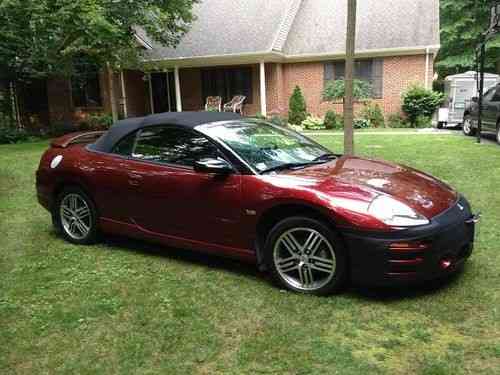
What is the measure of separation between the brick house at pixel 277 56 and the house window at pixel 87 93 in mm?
45

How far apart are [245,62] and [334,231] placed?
55.1 ft

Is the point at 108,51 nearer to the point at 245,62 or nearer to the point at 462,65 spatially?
the point at 245,62

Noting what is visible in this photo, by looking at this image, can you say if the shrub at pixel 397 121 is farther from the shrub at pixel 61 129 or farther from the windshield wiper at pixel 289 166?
the windshield wiper at pixel 289 166

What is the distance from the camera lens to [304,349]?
3170 millimetres

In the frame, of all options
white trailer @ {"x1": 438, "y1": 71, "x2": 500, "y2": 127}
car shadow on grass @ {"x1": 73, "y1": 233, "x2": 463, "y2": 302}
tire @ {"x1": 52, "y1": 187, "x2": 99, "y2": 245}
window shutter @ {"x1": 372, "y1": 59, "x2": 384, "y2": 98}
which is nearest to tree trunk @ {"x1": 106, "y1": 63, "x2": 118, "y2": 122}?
window shutter @ {"x1": 372, "y1": 59, "x2": 384, "y2": 98}

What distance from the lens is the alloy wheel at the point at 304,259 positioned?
3.87 m

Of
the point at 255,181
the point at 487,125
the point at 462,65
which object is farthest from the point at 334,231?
the point at 462,65

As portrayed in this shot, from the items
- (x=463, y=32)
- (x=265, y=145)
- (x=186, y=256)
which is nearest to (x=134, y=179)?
(x=186, y=256)

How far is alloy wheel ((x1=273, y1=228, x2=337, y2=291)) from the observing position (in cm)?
387

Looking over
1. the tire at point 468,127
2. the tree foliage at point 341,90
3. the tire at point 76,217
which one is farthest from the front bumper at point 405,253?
the tree foliage at point 341,90

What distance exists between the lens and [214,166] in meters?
4.25

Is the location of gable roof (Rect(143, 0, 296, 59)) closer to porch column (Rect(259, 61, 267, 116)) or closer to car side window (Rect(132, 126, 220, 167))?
porch column (Rect(259, 61, 267, 116))

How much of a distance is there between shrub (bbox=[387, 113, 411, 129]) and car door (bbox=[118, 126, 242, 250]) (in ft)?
50.3

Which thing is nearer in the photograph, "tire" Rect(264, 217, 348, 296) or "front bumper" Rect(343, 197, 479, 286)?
"front bumper" Rect(343, 197, 479, 286)
